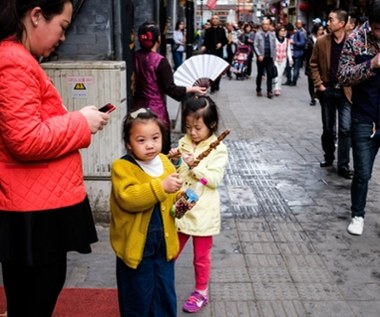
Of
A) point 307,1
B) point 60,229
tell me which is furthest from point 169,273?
point 307,1

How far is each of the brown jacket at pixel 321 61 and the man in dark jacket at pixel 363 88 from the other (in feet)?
7.41

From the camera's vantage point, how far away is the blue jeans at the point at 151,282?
286 cm

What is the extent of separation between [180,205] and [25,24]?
1147 millimetres

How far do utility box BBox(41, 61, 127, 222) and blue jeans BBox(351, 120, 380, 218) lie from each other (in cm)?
207

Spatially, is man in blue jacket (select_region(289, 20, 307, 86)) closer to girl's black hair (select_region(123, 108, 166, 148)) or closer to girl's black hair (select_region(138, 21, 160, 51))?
girl's black hair (select_region(138, 21, 160, 51))

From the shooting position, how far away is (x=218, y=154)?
3.38 meters

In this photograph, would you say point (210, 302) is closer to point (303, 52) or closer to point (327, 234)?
point (327, 234)

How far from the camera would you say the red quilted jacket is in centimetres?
215

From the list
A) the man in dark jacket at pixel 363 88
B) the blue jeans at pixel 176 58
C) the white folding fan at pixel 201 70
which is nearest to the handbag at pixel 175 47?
the blue jeans at pixel 176 58

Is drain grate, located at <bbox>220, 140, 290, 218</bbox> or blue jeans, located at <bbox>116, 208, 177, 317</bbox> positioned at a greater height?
blue jeans, located at <bbox>116, 208, 177, 317</bbox>

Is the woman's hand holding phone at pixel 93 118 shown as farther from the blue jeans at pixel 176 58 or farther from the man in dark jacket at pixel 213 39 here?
the blue jeans at pixel 176 58

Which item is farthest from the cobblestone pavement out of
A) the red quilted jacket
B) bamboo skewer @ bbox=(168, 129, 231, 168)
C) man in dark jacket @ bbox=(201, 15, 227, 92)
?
man in dark jacket @ bbox=(201, 15, 227, 92)

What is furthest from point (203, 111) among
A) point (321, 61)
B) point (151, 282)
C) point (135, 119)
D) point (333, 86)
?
point (321, 61)

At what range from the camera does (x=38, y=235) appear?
2.35 metres
